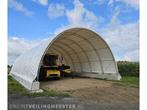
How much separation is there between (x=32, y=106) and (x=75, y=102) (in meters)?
1.58

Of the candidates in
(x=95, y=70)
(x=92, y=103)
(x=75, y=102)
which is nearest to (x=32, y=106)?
(x=75, y=102)

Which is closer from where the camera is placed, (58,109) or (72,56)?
(58,109)

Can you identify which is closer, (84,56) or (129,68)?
(84,56)

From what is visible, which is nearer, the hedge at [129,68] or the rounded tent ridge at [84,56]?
the rounded tent ridge at [84,56]

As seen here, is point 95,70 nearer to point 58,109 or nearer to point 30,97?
point 30,97

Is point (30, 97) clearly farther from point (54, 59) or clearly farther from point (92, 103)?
point (54, 59)

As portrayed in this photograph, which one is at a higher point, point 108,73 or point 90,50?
point 90,50

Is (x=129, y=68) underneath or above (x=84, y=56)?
underneath

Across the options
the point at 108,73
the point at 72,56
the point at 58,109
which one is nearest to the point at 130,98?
the point at 58,109

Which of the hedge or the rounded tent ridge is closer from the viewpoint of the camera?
the rounded tent ridge

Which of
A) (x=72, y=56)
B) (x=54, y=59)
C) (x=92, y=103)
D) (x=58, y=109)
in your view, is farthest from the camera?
(x=72, y=56)
